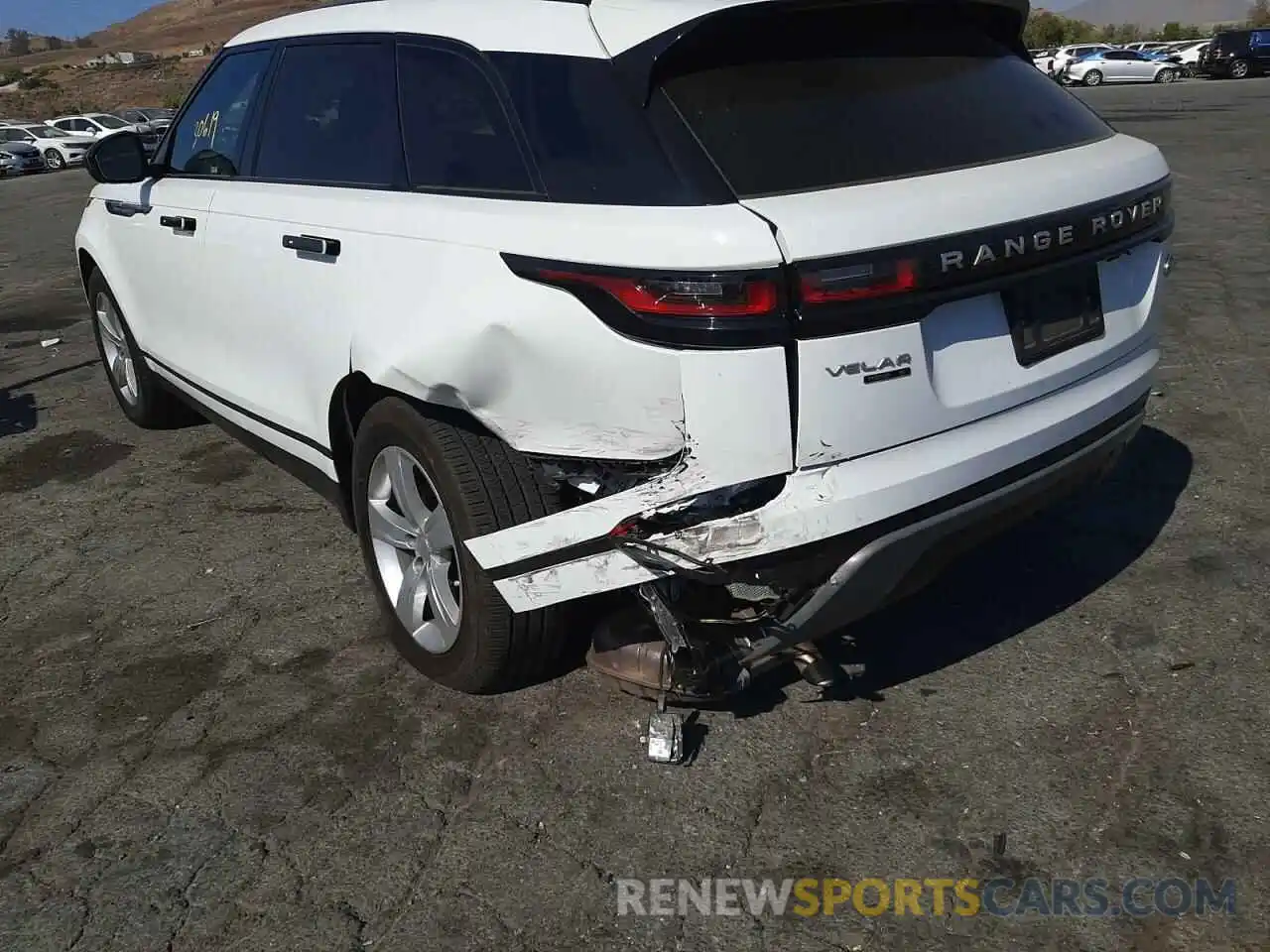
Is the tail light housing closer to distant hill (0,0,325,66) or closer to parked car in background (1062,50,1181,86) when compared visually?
parked car in background (1062,50,1181,86)

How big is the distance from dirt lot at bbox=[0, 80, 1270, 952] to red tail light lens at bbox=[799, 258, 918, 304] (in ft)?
4.06

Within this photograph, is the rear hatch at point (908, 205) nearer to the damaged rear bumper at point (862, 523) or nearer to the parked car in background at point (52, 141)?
the damaged rear bumper at point (862, 523)

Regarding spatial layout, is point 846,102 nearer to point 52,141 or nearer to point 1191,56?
point 52,141

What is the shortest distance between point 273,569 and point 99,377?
11.6 feet

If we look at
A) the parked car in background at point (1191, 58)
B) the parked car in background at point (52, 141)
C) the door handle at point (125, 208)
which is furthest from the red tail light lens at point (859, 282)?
the parked car in background at point (1191, 58)

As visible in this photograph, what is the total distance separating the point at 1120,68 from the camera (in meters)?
37.0

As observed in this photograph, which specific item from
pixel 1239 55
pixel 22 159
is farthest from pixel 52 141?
pixel 1239 55

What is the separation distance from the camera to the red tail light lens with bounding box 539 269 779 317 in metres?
2.35

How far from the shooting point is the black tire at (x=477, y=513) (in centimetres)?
286

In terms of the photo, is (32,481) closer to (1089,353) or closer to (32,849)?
(32,849)

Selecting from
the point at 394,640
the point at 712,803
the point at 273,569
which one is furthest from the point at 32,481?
the point at 712,803

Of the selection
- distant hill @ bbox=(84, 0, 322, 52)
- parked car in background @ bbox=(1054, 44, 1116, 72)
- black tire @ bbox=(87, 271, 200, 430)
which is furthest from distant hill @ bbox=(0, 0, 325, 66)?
black tire @ bbox=(87, 271, 200, 430)

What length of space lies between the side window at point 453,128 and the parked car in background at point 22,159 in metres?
30.7

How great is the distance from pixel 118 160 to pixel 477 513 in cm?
290
